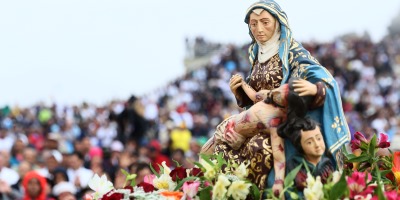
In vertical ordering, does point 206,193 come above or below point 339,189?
above

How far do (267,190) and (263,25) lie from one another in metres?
1.16

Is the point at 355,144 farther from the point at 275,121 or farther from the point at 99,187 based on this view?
the point at 99,187

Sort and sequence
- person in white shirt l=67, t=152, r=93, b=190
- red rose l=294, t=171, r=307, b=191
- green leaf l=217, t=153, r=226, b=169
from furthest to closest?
person in white shirt l=67, t=152, r=93, b=190 < green leaf l=217, t=153, r=226, b=169 < red rose l=294, t=171, r=307, b=191

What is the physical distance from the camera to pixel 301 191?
16.6 feet

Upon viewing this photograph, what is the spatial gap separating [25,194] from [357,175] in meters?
5.28

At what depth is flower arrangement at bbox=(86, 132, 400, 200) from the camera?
15.8 feet

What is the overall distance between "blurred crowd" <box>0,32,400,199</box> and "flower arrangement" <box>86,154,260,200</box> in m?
0.19

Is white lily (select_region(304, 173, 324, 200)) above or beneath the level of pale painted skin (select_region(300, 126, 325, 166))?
beneath

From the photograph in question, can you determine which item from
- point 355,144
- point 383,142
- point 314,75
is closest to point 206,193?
point 314,75

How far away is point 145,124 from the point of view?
57.4 feet

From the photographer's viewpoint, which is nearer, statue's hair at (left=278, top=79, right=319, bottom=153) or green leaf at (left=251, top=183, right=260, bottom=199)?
statue's hair at (left=278, top=79, right=319, bottom=153)

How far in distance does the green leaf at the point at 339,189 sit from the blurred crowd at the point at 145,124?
3.62 feet

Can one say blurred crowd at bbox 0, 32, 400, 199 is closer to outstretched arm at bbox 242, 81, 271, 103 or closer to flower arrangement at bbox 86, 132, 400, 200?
flower arrangement at bbox 86, 132, 400, 200

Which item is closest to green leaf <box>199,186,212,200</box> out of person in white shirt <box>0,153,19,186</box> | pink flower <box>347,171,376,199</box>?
pink flower <box>347,171,376,199</box>
